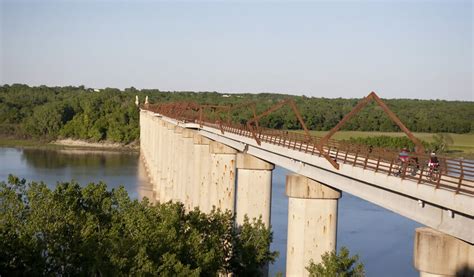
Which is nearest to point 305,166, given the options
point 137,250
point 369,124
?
point 137,250

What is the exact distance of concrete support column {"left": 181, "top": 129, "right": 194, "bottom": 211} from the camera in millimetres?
50719

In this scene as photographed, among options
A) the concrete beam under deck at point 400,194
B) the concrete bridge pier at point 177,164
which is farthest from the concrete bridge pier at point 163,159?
the concrete beam under deck at point 400,194

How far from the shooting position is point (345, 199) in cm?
6325

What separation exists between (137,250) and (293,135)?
8.62 metres

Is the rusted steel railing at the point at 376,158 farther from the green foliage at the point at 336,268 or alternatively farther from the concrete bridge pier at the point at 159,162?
the concrete bridge pier at the point at 159,162

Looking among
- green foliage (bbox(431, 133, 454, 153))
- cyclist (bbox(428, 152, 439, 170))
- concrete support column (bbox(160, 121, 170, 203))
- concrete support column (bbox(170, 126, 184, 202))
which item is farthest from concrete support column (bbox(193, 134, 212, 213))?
cyclist (bbox(428, 152, 439, 170))

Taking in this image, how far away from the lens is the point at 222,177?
3912 cm

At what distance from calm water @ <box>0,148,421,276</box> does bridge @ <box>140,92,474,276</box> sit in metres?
5.53

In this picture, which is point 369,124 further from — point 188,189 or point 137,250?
point 137,250

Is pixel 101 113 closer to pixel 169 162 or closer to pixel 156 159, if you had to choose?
pixel 156 159

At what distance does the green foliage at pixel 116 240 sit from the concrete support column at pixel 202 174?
14813 mm

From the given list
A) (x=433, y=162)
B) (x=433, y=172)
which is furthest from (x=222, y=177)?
(x=433, y=172)

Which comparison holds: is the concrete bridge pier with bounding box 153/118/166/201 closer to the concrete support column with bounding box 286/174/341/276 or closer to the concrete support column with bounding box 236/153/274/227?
the concrete support column with bounding box 236/153/274/227

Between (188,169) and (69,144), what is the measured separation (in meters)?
97.8
